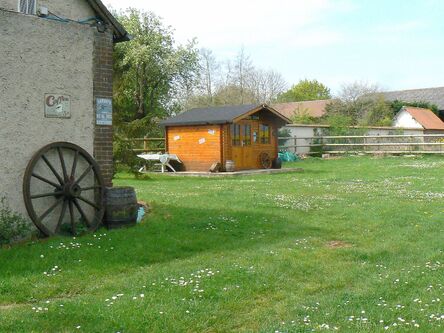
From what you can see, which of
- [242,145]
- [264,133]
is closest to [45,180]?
[242,145]

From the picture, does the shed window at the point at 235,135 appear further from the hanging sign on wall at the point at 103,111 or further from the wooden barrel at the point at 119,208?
the wooden barrel at the point at 119,208

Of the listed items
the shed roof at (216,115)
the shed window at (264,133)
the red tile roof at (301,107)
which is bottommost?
the shed window at (264,133)

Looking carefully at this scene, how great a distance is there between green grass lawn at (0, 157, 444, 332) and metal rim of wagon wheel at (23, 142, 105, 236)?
0.50 metres

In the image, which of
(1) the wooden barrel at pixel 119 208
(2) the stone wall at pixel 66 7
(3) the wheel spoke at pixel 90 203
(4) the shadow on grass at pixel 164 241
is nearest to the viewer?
(4) the shadow on grass at pixel 164 241

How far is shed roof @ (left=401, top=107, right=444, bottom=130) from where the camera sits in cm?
5162

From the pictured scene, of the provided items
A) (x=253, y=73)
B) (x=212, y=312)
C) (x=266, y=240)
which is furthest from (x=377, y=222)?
(x=253, y=73)

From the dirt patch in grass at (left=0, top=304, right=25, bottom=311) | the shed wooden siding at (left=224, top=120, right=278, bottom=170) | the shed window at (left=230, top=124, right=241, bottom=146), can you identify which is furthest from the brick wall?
the shed window at (left=230, top=124, right=241, bottom=146)

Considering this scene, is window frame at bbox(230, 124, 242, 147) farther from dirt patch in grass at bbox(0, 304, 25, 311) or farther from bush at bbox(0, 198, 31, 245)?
dirt patch in grass at bbox(0, 304, 25, 311)

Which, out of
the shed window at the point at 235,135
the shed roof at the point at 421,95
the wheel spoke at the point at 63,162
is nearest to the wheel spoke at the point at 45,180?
the wheel spoke at the point at 63,162

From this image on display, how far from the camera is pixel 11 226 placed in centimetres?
823

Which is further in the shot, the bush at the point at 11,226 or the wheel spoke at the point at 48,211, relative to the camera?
the wheel spoke at the point at 48,211

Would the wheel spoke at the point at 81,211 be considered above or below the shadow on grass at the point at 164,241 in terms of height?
above

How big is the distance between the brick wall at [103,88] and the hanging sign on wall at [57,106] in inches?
24.2

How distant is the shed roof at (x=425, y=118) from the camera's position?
5162 centimetres
